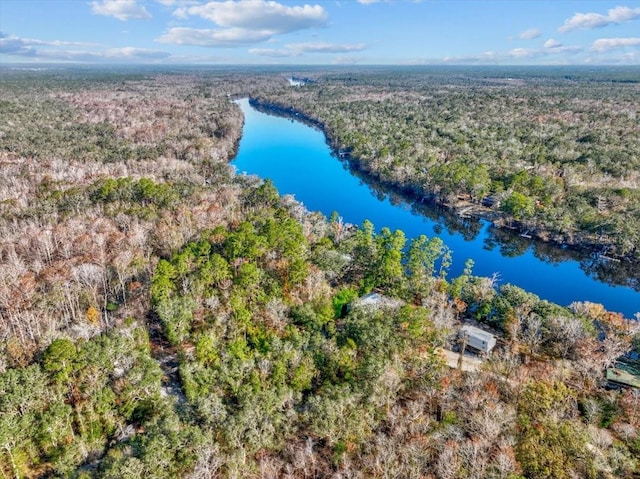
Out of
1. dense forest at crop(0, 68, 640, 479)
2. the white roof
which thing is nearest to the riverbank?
dense forest at crop(0, 68, 640, 479)

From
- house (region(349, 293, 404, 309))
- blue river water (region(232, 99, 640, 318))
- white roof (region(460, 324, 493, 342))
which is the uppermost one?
house (region(349, 293, 404, 309))

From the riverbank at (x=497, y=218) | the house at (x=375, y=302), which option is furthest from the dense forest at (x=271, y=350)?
the riverbank at (x=497, y=218)

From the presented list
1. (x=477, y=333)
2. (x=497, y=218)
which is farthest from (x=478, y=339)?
(x=497, y=218)

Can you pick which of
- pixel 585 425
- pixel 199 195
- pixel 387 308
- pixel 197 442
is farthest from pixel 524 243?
pixel 197 442

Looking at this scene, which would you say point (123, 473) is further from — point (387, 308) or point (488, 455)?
point (387, 308)

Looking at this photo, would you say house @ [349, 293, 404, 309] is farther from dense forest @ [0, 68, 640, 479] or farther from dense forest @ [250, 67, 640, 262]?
dense forest @ [250, 67, 640, 262]

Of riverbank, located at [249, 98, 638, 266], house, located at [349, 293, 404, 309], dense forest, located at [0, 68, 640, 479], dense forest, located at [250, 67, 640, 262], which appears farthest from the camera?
dense forest, located at [250, 67, 640, 262]
